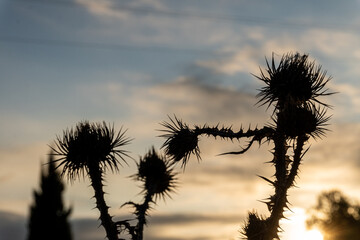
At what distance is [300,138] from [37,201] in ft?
153

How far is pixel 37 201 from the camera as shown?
56.4 meters

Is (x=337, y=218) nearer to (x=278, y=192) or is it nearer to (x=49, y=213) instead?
(x=49, y=213)

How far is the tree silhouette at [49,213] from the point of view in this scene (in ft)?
178

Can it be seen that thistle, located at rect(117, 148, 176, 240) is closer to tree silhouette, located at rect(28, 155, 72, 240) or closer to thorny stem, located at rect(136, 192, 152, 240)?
thorny stem, located at rect(136, 192, 152, 240)

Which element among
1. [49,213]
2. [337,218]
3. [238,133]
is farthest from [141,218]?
[337,218]

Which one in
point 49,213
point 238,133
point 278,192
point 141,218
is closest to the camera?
point 278,192

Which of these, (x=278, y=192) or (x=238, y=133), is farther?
(x=238, y=133)

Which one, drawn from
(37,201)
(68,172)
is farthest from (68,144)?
(37,201)

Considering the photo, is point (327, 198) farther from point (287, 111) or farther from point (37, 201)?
point (287, 111)

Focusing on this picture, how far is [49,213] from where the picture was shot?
5581 cm

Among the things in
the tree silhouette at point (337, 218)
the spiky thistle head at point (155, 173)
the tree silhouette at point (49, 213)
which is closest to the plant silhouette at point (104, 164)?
the spiky thistle head at point (155, 173)

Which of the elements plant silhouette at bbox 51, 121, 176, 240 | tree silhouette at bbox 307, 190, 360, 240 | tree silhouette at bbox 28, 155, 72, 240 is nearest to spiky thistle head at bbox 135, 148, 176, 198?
plant silhouette at bbox 51, 121, 176, 240

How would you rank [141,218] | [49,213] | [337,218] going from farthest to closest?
[337,218] → [49,213] → [141,218]

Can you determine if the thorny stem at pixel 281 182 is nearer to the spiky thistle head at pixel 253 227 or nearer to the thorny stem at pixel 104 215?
the spiky thistle head at pixel 253 227
